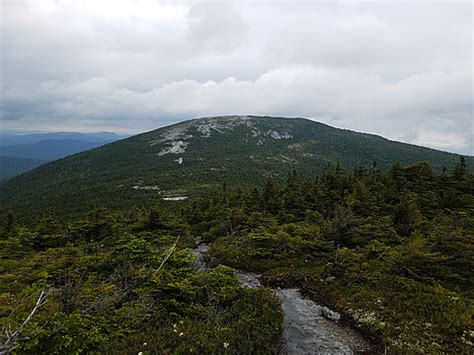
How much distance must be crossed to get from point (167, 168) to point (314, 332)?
474 ft

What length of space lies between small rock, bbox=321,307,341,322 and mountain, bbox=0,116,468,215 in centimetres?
8055

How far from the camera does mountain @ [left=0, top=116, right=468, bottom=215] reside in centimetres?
10800

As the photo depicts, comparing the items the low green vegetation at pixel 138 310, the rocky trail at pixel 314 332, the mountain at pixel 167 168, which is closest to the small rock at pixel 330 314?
the rocky trail at pixel 314 332

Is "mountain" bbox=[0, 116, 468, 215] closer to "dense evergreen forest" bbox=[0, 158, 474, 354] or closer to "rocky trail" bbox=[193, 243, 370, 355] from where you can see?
"dense evergreen forest" bbox=[0, 158, 474, 354]

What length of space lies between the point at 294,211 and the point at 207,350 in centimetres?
2366

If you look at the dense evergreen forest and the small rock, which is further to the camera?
the small rock

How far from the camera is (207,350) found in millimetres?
6980

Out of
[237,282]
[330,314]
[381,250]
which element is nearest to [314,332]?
[330,314]

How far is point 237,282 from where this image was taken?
11422 mm

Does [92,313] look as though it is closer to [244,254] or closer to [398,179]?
[244,254]

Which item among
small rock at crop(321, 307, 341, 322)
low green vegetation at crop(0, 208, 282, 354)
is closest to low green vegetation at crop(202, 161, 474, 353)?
small rock at crop(321, 307, 341, 322)

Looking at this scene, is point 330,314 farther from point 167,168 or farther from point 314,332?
point 167,168

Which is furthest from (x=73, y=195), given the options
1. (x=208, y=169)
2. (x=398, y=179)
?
(x=398, y=179)

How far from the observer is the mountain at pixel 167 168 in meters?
108
